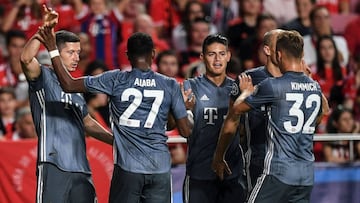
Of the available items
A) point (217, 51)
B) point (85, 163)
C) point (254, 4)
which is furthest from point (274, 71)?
point (254, 4)

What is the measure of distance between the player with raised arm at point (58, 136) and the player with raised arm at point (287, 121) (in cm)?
155

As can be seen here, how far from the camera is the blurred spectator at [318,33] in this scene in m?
15.3

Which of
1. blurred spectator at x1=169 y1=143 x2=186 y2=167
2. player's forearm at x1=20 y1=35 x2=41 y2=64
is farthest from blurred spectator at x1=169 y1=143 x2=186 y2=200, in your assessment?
player's forearm at x1=20 y1=35 x2=41 y2=64

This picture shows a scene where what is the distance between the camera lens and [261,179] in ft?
29.7

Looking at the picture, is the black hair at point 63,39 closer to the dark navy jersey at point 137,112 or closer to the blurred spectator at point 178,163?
the dark navy jersey at point 137,112

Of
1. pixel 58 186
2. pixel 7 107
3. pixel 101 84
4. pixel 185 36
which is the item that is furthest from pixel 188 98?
pixel 185 36

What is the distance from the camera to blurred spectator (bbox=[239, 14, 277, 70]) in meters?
14.8

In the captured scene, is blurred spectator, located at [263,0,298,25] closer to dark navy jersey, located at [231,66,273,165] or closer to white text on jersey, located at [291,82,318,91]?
dark navy jersey, located at [231,66,273,165]

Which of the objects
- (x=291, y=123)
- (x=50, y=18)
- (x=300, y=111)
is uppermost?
(x=50, y=18)

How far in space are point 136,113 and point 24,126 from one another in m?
3.72

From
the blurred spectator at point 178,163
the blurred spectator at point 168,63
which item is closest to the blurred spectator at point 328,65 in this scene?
the blurred spectator at point 168,63

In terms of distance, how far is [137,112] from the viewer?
358 inches

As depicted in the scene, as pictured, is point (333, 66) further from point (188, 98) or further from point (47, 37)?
point (47, 37)

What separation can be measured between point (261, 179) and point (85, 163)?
5.53 ft
